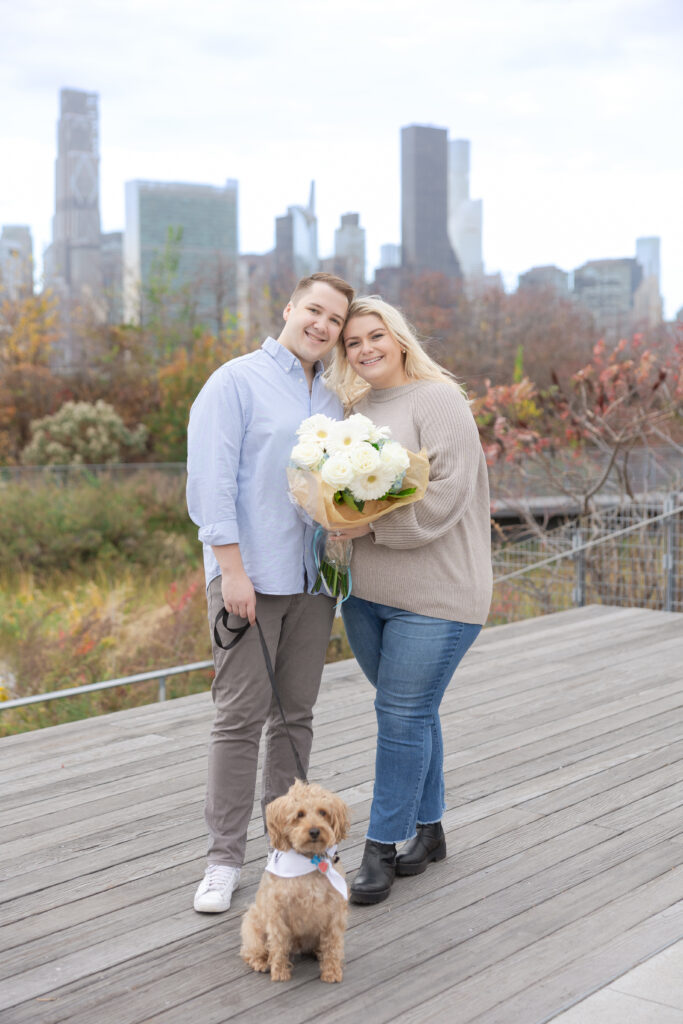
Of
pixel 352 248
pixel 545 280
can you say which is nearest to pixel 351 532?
pixel 545 280

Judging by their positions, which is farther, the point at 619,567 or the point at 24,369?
the point at 24,369

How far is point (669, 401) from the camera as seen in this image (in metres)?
8.66

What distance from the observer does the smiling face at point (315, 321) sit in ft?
8.79

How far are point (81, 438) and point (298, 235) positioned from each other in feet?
110

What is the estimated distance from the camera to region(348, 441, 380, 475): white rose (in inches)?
94.7

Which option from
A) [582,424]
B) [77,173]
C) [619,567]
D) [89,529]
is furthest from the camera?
[77,173]

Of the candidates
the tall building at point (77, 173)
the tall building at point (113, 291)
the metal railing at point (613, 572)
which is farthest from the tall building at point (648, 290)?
the tall building at point (77, 173)

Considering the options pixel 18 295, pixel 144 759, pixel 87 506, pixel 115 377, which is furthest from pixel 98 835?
pixel 18 295

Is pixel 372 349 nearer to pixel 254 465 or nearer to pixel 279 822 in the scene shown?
pixel 254 465

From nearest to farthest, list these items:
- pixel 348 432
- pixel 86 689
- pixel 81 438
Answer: pixel 348 432
pixel 86 689
pixel 81 438

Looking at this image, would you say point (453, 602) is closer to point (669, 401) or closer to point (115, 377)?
point (669, 401)

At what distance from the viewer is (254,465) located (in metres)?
2.64

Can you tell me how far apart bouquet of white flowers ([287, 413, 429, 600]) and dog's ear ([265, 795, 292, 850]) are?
2.20 feet

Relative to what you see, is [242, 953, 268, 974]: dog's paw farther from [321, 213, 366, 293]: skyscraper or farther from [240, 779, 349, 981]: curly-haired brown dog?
[321, 213, 366, 293]: skyscraper
